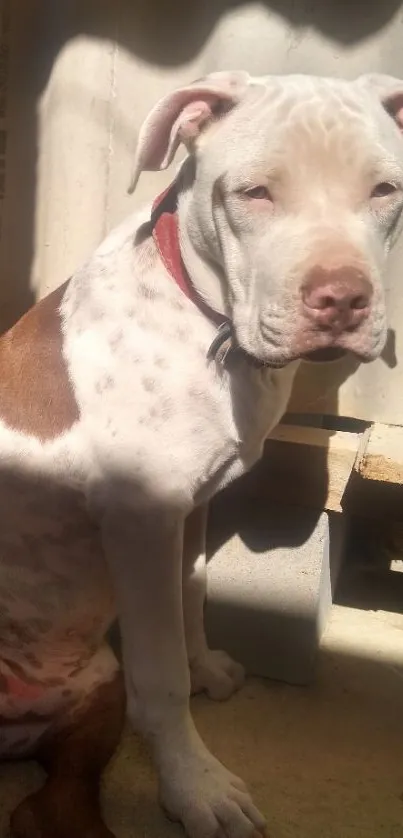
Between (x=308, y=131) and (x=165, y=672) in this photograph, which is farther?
(x=165, y=672)

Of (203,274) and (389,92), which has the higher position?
(389,92)

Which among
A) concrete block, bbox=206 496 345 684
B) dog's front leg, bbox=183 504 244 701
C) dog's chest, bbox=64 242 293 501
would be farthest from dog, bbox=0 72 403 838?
concrete block, bbox=206 496 345 684

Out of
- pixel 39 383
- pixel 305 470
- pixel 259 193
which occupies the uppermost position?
pixel 259 193

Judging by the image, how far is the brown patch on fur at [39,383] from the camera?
1.83 metres

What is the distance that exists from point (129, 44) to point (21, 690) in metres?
1.67

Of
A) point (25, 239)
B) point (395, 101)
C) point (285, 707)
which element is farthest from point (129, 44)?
point (285, 707)

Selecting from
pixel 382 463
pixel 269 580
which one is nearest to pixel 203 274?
pixel 382 463

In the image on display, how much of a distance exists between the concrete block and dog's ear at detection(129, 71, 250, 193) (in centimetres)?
102

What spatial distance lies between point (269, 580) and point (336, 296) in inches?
45.7

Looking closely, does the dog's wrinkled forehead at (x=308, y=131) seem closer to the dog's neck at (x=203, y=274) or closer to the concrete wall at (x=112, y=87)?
the dog's neck at (x=203, y=274)

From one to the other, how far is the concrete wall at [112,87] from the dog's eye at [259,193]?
26.5 inches

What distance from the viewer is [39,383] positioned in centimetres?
186

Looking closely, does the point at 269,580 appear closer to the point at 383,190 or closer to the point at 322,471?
the point at 322,471

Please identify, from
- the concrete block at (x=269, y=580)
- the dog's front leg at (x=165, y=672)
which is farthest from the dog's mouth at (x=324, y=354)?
the concrete block at (x=269, y=580)
